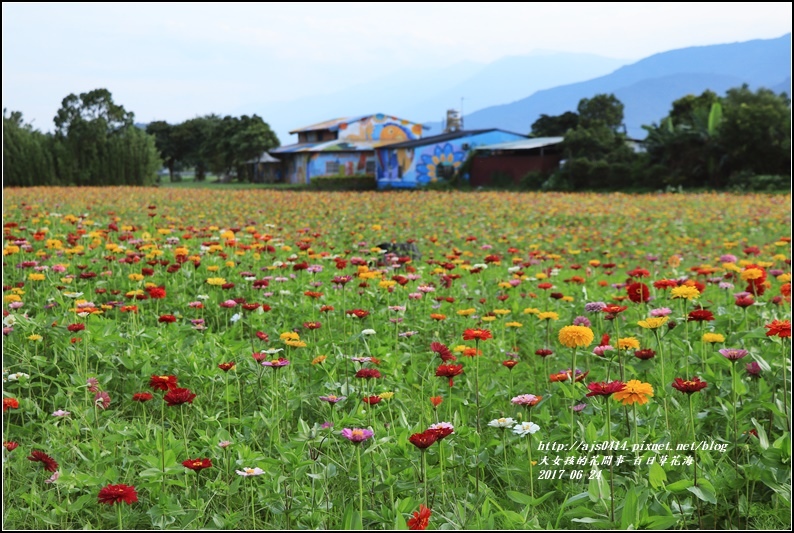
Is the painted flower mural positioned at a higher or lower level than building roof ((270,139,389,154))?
lower

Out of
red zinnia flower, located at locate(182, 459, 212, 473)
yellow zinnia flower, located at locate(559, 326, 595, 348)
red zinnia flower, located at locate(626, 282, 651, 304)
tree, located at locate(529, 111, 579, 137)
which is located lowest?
red zinnia flower, located at locate(182, 459, 212, 473)

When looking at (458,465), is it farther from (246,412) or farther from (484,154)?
(484,154)

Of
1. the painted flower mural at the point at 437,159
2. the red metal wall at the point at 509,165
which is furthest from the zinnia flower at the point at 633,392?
the painted flower mural at the point at 437,159

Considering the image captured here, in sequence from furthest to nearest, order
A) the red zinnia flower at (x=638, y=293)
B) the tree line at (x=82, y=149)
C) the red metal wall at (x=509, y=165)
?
1. the red metal wall at (x=509, y=165)
2. the tree line at (x=82, y=149)
3. the red zinnia flower at (x=638, y=293)

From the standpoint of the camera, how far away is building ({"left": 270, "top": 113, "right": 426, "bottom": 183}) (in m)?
43.8

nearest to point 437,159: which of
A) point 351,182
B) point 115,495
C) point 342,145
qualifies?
point 351,182

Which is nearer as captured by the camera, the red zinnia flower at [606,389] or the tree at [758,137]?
the red zinnia flower at [606,389]

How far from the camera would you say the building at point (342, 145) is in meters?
43.8

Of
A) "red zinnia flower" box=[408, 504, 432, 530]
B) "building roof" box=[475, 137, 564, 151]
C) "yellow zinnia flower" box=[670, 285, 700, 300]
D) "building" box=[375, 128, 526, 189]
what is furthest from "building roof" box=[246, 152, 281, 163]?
"red zinnia flower" box=[408, 504, 432, 530]

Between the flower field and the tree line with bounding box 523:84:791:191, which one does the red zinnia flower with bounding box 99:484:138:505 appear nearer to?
the flower field

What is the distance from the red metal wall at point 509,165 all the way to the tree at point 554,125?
1203 cm

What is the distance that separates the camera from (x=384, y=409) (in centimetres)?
320

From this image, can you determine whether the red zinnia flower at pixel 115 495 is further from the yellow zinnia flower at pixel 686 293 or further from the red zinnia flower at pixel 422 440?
the yellow zinnia flower at pixel 686 293

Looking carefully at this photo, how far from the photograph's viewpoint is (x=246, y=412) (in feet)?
10.6
